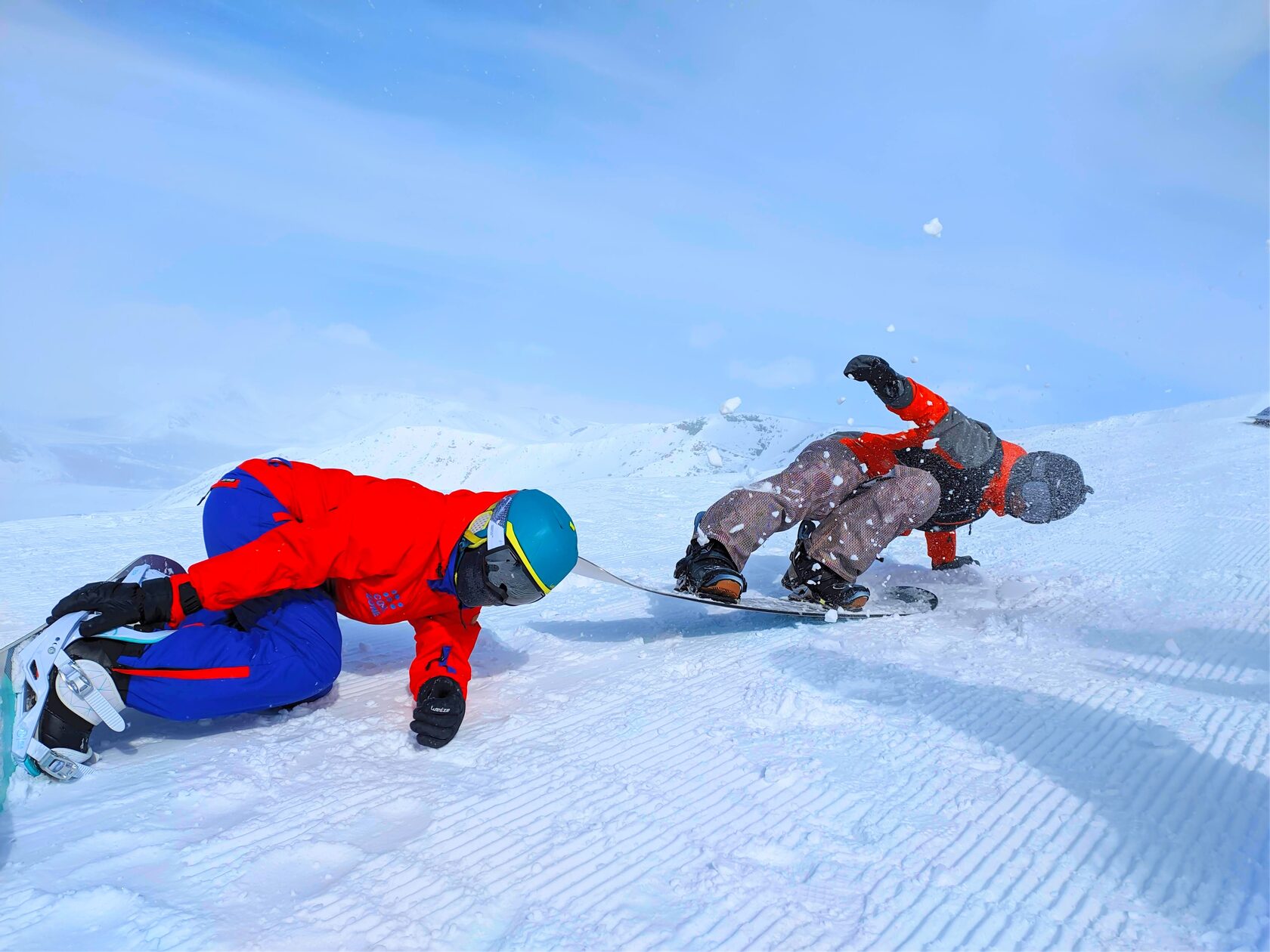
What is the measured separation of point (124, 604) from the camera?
2398mm

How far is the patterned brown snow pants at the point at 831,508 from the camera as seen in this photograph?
13.1 ft

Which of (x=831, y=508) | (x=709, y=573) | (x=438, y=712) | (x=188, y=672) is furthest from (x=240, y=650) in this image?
(x=831, y=508)

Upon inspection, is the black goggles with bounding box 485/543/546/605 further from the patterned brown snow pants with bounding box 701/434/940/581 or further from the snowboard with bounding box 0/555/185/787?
the patterned brown snow pants with bounding box 701/434/940/581

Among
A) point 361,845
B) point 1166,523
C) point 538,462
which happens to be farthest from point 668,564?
point 538,462

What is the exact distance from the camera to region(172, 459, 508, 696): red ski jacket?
2.75 meters

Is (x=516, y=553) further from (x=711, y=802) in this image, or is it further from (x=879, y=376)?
(x=879, y=376)

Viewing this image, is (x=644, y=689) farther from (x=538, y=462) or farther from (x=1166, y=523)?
(x=538, y=462)

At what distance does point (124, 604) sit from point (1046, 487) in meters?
4.38

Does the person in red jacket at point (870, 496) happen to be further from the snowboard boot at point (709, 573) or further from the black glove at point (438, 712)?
the black glove at point (438, 712)

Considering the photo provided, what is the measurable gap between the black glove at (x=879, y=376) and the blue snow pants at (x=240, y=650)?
2.59m

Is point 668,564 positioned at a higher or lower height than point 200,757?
higher

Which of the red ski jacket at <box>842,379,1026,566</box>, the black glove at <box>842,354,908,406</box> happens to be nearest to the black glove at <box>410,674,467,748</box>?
the black glove at <box>842,354,908,406</box>

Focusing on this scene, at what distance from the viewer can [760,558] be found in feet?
19.7

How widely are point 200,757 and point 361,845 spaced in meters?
0.77
